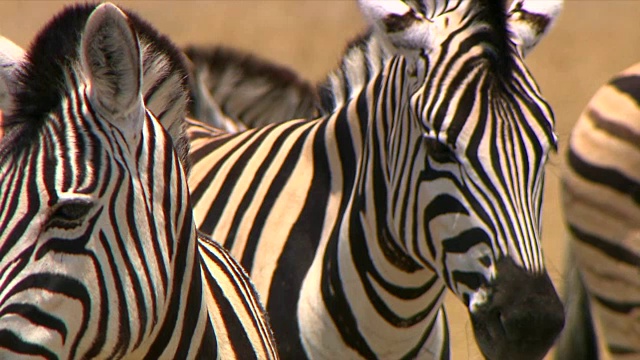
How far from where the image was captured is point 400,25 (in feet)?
11.8

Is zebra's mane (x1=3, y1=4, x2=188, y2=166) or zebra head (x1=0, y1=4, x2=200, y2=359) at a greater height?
zebra's mane (x1=3, y1=4, x2=188, y2=166)

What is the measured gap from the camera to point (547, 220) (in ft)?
29.0

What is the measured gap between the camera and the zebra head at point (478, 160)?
3.21m

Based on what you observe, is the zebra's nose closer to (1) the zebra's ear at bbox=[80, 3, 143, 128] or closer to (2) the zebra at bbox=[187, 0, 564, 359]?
(2) the zebra at bbox=[187, 0, 564, 359]

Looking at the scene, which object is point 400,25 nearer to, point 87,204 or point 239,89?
point 87,204

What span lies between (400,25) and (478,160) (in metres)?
0.56

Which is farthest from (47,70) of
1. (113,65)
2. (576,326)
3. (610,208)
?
(576,326)

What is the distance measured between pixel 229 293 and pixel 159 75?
2.08 feet

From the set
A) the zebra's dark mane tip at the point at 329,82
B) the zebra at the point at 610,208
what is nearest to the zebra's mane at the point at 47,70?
the zebra's dark mane tip at the point at 329,82

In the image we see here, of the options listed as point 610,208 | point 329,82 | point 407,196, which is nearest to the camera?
point 407,196

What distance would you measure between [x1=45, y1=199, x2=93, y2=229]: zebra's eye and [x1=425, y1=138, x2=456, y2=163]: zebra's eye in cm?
135

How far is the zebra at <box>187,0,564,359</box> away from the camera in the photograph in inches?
129

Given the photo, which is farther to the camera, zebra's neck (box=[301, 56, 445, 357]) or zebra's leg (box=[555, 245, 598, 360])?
zebra's leg (box=[555, 245, 598, 360])

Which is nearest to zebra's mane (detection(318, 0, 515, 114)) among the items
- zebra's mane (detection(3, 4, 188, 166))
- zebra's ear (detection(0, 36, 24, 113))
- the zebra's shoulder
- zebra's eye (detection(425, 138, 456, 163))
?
zebra's eye (detection(425, 138, 456, 163))
